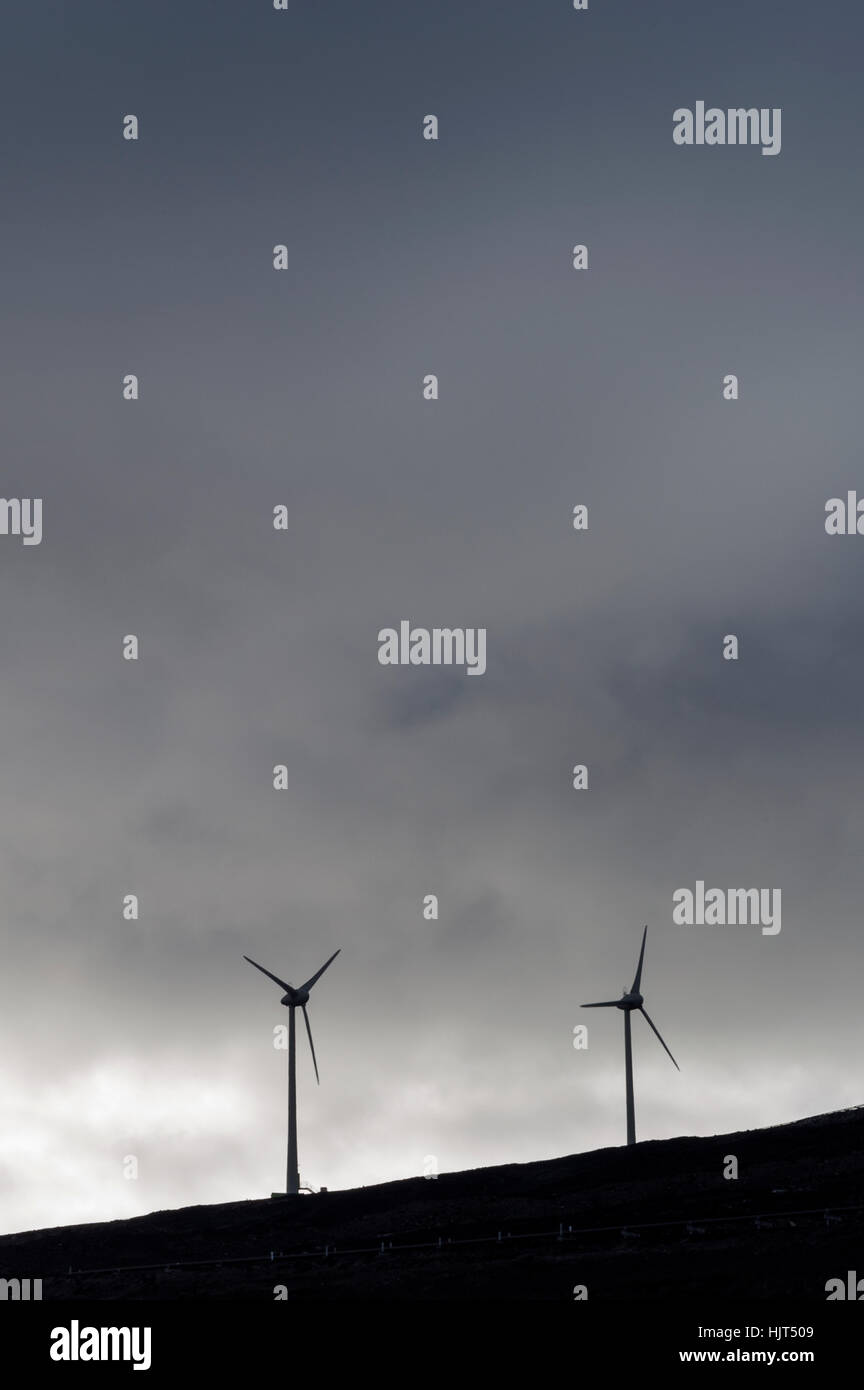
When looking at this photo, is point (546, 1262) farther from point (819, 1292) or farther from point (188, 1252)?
point (188, 1252)

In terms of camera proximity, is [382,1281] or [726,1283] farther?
[382,1281]

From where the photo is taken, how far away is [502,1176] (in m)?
161

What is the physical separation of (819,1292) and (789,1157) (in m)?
57.0

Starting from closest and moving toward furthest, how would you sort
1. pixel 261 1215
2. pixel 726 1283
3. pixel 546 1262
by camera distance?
pixel 726 1283 < pixel 546 1262 < pixel 261 1215

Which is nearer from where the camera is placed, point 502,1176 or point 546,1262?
point 546,1262
